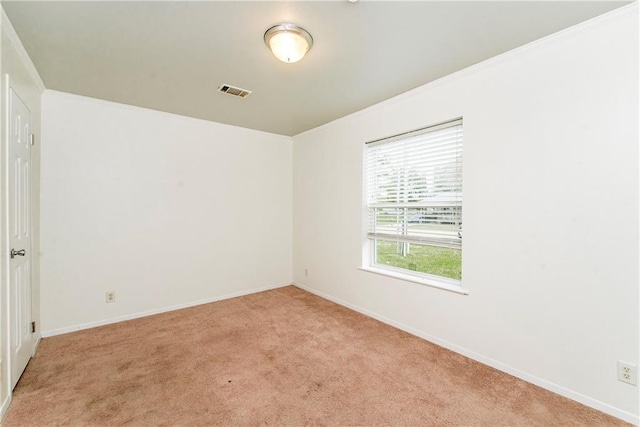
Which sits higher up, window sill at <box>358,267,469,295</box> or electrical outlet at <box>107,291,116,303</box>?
window sill at <box>358,267,469,295</box>

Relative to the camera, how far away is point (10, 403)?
1.93 meters

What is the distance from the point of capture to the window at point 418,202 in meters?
2.79

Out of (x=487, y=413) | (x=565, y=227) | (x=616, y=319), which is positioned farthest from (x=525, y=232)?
(x=487, y=413)

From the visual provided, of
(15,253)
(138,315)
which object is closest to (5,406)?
(15,253)

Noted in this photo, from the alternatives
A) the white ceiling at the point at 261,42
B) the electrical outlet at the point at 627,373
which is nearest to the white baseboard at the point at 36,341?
the white ceiling at the point at 261,42

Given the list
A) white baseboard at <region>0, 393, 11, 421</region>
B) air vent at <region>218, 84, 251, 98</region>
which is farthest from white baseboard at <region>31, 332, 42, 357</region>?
air vent at <region>218, 84, 251, 98</region>

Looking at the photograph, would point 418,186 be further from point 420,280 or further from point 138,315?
point 138,315

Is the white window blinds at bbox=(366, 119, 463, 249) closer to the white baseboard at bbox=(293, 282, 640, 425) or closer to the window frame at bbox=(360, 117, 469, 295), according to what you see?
the window frame at bbox=(360, 117, 469, 295)

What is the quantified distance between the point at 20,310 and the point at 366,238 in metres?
3.24

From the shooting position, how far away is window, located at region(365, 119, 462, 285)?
2.79 metres

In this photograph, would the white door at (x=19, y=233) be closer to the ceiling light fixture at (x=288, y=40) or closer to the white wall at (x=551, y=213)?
the ceiling light fixture at (x=288, y=40)

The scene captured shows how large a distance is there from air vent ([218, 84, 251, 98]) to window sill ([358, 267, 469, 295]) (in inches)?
93.8

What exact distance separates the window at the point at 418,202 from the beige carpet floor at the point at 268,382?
0.78 metres

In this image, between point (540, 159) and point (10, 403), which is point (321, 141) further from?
point (10, 403)
